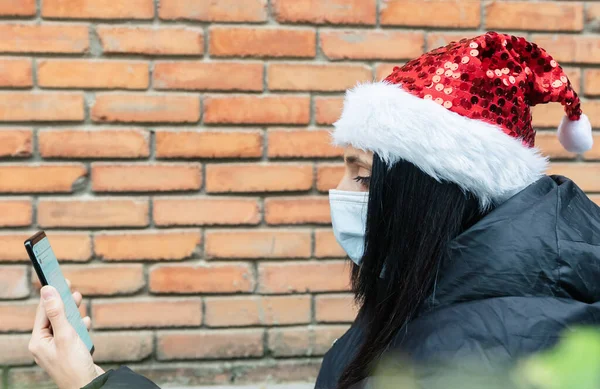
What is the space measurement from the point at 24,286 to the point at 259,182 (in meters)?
0.88

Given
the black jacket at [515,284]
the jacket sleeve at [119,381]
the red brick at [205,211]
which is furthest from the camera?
the red brick at [205,211]

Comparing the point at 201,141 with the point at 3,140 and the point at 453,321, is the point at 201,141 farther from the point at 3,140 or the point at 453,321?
the point at 453,321

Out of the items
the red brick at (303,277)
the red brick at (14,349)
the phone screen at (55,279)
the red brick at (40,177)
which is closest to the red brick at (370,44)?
the red brick at (303,277)

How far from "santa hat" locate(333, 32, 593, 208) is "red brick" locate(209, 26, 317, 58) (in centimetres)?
72

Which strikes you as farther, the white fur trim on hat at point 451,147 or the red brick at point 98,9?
the red brick at point 98,9

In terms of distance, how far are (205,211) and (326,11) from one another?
82 centimetres

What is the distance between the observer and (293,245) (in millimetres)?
2068

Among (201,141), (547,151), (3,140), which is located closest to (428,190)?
(201,141)

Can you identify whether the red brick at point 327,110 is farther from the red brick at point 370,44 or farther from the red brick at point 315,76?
the red brick at point 370,44

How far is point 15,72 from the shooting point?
1919 mm

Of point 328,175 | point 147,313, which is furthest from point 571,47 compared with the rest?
point 147,313

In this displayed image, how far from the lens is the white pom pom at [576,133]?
151cm

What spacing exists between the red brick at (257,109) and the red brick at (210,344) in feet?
2.49

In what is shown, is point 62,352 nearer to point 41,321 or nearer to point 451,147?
point 41,321
